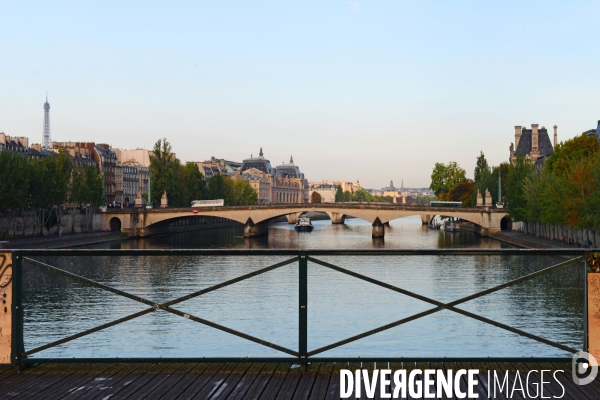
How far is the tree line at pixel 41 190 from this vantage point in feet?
215

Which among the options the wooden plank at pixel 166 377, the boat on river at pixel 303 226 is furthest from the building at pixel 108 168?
the wooden plank at pixel 166 377

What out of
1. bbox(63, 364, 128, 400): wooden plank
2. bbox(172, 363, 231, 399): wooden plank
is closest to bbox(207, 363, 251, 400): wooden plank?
bbox(172, 363, 231, 399): wooden plank

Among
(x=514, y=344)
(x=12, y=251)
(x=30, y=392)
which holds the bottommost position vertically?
(x=514, y=344)

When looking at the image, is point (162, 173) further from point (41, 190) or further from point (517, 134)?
point (517, 134)

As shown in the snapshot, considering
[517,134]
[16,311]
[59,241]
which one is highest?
[517,134]

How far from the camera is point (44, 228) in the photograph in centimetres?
7831

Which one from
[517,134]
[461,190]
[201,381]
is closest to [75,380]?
[201,381]

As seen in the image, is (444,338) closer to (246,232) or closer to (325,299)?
(325,299)

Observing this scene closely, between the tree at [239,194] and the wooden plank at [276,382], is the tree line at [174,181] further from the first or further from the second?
the wooden plank at [276,382]

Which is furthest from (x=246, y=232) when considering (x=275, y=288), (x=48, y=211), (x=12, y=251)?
(x=12, y=251)

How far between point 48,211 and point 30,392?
74.0m

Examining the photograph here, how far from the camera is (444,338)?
77.1 ft

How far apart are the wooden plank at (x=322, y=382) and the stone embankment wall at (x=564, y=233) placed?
154 feet

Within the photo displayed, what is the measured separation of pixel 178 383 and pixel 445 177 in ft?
429
